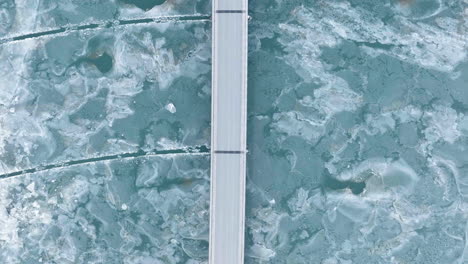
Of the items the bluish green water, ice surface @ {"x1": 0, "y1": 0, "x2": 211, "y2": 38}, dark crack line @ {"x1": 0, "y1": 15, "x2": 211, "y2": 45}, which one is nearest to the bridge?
the bluish green water

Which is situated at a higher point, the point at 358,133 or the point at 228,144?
the point at 358,133

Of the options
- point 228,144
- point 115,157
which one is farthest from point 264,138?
point 115,157

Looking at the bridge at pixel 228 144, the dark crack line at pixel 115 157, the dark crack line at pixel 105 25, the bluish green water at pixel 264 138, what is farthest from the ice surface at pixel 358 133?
the dark crack line at pixel 105 25

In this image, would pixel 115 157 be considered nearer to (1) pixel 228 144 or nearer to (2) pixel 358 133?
(1) pixel 228 144

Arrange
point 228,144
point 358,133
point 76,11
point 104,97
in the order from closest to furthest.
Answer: point 228,144, point 358,133, point 104,97, point 76,11

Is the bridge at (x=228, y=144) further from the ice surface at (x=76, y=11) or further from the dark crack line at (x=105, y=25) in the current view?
the ice surface at (x=76, y=11)
